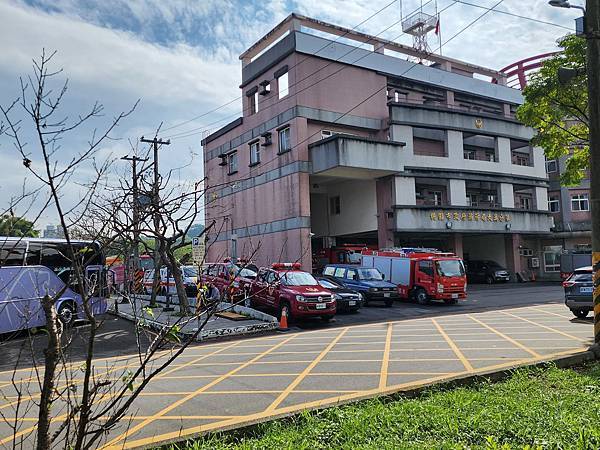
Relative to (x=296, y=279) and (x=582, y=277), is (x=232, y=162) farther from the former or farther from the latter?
(x=582, y=277)

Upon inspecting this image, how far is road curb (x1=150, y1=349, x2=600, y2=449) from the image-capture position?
5223mm

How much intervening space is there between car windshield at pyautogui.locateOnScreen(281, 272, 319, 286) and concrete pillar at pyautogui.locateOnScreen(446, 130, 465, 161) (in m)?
18.4

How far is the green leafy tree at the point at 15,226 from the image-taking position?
3.79 meters

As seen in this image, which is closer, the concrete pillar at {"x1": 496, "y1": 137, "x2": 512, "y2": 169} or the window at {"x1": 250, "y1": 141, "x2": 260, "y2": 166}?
the window at {"x1": 250, "y1": 141, "x2": 260, "y2": 166}

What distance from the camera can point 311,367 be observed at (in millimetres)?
8906

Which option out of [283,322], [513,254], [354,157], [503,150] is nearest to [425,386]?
[283,322]

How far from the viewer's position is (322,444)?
15.7 feet

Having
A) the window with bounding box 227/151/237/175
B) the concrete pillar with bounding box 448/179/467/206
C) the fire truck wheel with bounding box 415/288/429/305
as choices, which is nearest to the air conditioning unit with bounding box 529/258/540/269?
the concrete pillar with bounding box 448/179/467/206

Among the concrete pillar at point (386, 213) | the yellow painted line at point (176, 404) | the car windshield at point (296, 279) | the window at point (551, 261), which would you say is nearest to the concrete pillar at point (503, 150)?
the window at point (551, 261)

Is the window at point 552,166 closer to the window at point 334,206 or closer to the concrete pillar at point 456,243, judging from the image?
the concrete pillar at point 456,243

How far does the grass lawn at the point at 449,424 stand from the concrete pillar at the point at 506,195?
30012 mm

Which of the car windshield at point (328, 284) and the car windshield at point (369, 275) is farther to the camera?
the car windshield at point (369, 275)

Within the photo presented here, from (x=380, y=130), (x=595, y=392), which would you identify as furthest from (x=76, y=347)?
(x=380, y=130)

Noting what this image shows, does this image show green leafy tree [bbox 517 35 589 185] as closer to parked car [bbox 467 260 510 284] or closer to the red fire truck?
the red fire truck
